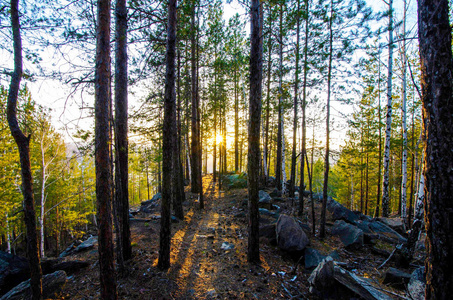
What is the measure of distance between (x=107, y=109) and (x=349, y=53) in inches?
365

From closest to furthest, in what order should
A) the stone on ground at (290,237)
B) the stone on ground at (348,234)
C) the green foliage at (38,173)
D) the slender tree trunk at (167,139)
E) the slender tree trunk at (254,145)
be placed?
1. the slender tree trunk at (167,139)
2. the slender tree trunk at (254,145)
3. the stone on ground at (290,237)
4. the stone on ground at (348,234)
5. the green foliage at (38,173)

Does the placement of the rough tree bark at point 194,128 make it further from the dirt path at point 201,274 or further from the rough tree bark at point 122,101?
the rough tree bark at point 122,101

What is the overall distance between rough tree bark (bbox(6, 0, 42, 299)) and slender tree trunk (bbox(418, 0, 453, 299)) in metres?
8.15

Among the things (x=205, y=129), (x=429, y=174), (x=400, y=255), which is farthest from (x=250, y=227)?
(x=205, y=129)

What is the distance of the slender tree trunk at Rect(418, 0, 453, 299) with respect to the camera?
2.54m

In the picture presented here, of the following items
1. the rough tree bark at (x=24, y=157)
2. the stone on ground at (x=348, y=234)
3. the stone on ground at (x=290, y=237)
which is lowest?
the stone on ground at (x=348, y=234)

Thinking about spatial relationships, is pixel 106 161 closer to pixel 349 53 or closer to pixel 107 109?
pixel 107 109

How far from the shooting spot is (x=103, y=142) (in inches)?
148

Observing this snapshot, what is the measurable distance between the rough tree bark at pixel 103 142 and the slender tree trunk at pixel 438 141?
5637mm

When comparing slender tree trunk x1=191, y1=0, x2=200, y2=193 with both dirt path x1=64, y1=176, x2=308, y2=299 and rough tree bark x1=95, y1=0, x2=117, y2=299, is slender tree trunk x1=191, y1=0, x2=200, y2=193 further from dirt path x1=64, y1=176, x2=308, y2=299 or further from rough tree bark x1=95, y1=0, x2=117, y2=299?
rough tree bark x1=95, y1=0, x2=117, y2=299

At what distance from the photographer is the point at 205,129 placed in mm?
19500

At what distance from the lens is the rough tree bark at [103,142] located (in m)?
3.71

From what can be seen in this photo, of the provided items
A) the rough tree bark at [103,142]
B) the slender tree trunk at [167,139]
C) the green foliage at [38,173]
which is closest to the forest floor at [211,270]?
the slender tree trunk at [167,139]

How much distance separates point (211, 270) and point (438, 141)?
6052mm
